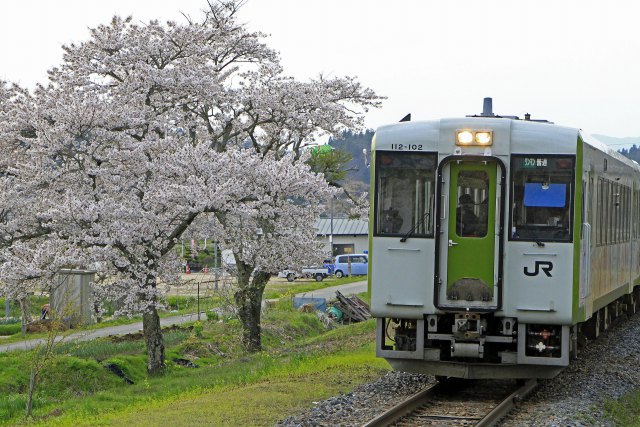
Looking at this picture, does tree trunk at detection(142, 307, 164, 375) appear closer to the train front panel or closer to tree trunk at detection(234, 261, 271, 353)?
tree trunk at detection(234, 261, 271, 353)

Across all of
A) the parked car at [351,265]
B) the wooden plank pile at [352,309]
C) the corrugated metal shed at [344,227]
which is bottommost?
the wooden plank pile at [352,309]

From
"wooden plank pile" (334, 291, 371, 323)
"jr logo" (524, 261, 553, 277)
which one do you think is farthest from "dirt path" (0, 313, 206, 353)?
"jr logo" (524, 261, 553, 277)

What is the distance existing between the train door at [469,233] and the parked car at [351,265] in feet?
168

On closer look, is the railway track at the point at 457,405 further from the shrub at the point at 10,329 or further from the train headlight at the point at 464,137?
the shrub at the point at 10,329

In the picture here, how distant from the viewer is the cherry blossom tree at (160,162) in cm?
2020


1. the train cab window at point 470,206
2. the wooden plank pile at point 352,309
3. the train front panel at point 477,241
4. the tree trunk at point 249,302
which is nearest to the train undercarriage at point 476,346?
the train front panel at point 477,241

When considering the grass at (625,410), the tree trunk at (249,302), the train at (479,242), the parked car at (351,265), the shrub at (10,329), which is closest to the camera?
the grass at (625,410)

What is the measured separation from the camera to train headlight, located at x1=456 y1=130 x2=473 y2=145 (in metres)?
10.9

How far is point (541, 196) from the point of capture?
10.9 meters

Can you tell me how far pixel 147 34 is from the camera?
2286 centimetres

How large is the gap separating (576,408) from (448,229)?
238 cm

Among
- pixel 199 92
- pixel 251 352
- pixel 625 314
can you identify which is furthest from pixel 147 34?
pixel 625 314

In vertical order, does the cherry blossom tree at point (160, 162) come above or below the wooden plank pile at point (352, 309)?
above

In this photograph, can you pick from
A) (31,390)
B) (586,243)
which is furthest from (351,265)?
(586,243)
